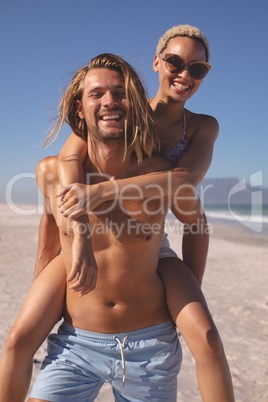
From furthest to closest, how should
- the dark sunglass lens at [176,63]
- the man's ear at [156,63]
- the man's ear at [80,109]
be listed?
the man's ear at [156,63]
the dark sunglass lens at [176,63]
the man's ear at [80,109]

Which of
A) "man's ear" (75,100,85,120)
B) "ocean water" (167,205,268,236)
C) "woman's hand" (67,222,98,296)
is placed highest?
"man's ear" (75,100,85,120)

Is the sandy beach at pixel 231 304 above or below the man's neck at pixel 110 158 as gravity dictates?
below

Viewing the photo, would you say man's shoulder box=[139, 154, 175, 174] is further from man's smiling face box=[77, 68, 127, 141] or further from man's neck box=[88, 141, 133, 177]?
man's smiling face box=[77, 68, 127, 141]

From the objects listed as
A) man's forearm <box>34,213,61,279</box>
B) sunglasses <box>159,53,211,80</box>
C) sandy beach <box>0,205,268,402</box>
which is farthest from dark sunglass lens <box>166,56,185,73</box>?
sandy beach <box>0,205,268,402</box>

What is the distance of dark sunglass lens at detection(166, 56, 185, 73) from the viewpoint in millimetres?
2691

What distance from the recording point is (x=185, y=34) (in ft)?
8.93

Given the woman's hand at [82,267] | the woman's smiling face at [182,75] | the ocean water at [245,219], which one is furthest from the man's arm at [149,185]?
the ocean water at [245,219]

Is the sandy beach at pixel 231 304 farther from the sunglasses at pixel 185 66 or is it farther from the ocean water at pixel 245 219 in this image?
the ocean water at pixel 245 219

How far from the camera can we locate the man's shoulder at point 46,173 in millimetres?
2424

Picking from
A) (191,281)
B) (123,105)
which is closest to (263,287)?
(191,281)

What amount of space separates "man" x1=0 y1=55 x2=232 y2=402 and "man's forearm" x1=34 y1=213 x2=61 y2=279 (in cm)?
30

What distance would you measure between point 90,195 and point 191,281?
0.79 metres

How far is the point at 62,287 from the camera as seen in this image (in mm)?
2340

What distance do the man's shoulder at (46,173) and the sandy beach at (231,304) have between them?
2.34m
